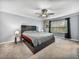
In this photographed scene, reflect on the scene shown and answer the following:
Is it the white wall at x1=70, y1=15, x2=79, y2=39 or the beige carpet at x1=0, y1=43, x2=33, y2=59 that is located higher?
the white wall at x1=70, y1=15, x2=79, y2=39

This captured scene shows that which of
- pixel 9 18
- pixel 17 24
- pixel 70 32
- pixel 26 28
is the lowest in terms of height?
pixel 70 32

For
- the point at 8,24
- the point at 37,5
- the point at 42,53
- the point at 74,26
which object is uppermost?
the point at 37,5

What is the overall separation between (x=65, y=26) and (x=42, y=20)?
3.24 m

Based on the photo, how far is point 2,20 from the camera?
4.51 metres

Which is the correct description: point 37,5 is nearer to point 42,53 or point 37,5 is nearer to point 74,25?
point 42,53

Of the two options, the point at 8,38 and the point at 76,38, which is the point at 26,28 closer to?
the point at 8,38

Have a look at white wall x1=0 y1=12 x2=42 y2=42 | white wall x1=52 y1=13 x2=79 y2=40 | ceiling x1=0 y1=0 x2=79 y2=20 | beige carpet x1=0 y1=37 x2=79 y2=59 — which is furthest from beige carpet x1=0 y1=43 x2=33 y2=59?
white wall x1=52 y1=13 x2=79 y2=40

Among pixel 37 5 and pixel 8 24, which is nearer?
pixel 37 5

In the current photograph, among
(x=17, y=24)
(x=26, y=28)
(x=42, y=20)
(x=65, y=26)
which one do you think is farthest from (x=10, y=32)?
(x=65, y=26)

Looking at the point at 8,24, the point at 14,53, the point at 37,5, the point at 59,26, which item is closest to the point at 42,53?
the point at 14,53

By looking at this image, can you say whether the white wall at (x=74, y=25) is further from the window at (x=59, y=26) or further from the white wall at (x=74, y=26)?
the window at (x=59, y=26)

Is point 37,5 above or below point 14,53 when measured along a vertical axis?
above

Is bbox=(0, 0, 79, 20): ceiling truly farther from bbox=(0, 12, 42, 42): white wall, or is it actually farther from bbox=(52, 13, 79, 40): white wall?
bbox=(52, 13, 79, 40): white wall

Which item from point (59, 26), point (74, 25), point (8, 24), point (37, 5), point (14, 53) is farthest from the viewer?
point (59, 26)
